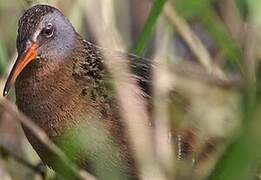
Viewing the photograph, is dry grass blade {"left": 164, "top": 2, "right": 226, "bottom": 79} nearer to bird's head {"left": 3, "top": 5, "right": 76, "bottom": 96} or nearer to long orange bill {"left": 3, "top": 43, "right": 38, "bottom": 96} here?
bird's head {"left": 3, "top": 5, "right": 76, "bottom": 96}

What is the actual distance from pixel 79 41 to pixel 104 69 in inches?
8.2

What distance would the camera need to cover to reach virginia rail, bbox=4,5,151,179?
2719 millimetres

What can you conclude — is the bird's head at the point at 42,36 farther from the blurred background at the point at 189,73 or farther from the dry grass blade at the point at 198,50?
the dry grass blade at the point at 198,50

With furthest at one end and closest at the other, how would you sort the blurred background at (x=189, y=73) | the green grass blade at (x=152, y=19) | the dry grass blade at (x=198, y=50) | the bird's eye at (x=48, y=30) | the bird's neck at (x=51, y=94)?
the dry grass blade at (x=198, y=50), the bird's eye at (x=48, y=30), the bird's neck at (x=51, y=94), the green grass blade at (x=152, y=19), the blurred background at (x=189, y=73)

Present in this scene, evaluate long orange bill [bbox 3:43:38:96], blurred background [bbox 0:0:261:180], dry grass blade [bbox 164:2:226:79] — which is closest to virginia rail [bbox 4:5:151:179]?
long orange bill [bbox 3:43:38:96]

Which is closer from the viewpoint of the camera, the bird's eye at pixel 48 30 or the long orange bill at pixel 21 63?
the long orange bill at pixel 21 63

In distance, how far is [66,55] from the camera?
9.79 feet

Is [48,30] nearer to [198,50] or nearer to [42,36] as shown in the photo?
[42,36]

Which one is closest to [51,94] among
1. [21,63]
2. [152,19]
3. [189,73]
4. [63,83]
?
[63,83]

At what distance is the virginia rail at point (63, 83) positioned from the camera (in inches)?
107

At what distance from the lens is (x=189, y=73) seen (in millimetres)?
3799

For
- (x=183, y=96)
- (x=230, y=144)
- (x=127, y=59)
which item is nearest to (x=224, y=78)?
(x=183, y=96)

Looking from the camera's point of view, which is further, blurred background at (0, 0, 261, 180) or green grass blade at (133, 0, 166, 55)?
green grass blade at (133, 0, 166, 55)

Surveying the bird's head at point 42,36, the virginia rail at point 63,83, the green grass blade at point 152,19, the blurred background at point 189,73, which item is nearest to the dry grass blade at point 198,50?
the blurred background at point 189,73
